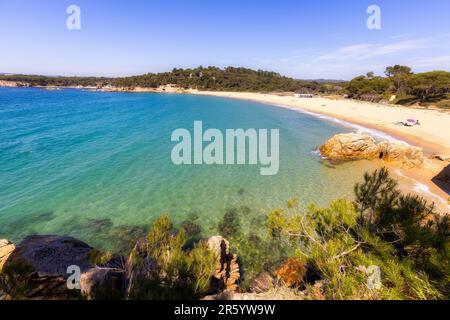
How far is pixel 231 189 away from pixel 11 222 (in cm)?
1282

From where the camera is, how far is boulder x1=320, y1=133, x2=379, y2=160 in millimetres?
21953

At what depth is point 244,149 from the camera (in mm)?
26672

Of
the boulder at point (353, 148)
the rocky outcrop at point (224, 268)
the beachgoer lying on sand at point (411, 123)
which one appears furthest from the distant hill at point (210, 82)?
the rocky outcrop at point (224, 268)

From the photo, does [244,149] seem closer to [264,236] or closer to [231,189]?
[231,189]

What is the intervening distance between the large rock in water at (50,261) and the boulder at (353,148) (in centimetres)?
2268

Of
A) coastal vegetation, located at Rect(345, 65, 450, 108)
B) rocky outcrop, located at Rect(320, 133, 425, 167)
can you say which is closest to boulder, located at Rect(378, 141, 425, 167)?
rocky outcrop, located at Rect(320, 133, 425, 167)

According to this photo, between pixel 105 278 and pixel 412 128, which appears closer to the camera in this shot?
pixel 105 278

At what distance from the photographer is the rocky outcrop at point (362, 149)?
67.4 ft

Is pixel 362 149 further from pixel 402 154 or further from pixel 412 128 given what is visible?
pixel 412 128

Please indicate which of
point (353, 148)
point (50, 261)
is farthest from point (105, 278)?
point (353, 148)

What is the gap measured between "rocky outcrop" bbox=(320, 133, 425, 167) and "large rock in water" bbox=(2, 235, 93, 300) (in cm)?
2263

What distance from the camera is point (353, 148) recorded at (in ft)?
72.2

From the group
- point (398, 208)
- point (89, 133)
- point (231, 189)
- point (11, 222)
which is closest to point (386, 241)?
point (398, 208)

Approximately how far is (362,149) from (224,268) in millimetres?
20717
